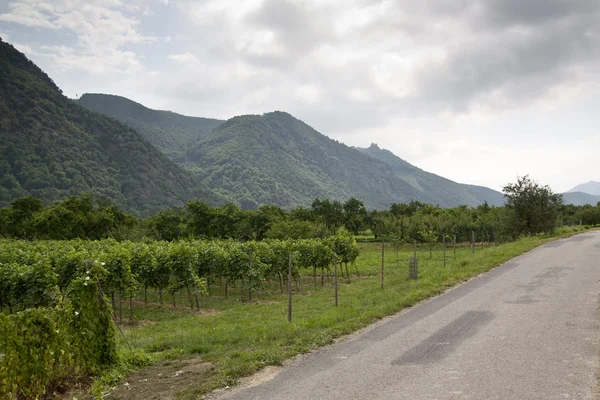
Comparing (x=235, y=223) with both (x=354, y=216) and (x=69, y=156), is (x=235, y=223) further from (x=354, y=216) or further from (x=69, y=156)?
(x=69, y=156)

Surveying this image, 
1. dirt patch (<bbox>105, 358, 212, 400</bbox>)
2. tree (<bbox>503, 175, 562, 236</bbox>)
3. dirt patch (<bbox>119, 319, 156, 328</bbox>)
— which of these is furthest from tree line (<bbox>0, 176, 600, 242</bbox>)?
dirt patch (<bbox>105, 358, 212, 400</bbox>)

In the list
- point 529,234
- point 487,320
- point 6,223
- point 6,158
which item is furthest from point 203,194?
point 487,320

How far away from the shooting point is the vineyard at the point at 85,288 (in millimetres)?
6555

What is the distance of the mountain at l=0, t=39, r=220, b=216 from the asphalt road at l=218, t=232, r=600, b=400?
135m

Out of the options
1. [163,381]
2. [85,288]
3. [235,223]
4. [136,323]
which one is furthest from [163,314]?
[235,223]

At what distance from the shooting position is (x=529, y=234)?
154 feet

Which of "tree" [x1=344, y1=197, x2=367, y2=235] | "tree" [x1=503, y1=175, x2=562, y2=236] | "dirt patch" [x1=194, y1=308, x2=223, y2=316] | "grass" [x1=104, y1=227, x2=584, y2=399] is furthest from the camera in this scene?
"tree" [x1=344, y1=197, x2=367, y2=235]

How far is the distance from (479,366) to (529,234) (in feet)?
150

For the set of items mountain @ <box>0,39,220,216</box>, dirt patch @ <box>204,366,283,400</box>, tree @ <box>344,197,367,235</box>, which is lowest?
dirt patch @ <box>204,366,283,400</box>

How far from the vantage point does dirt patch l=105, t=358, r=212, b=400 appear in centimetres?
693

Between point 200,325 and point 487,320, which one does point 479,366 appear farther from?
point 200,325

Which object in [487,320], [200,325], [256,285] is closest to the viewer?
[487,320]

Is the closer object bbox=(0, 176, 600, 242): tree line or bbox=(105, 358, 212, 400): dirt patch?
bbox=(105, 358, 212, 400): dirt patch

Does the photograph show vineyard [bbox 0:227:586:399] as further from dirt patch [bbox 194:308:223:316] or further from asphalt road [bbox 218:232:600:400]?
asphalt road [bbox 218:232:600:400]
